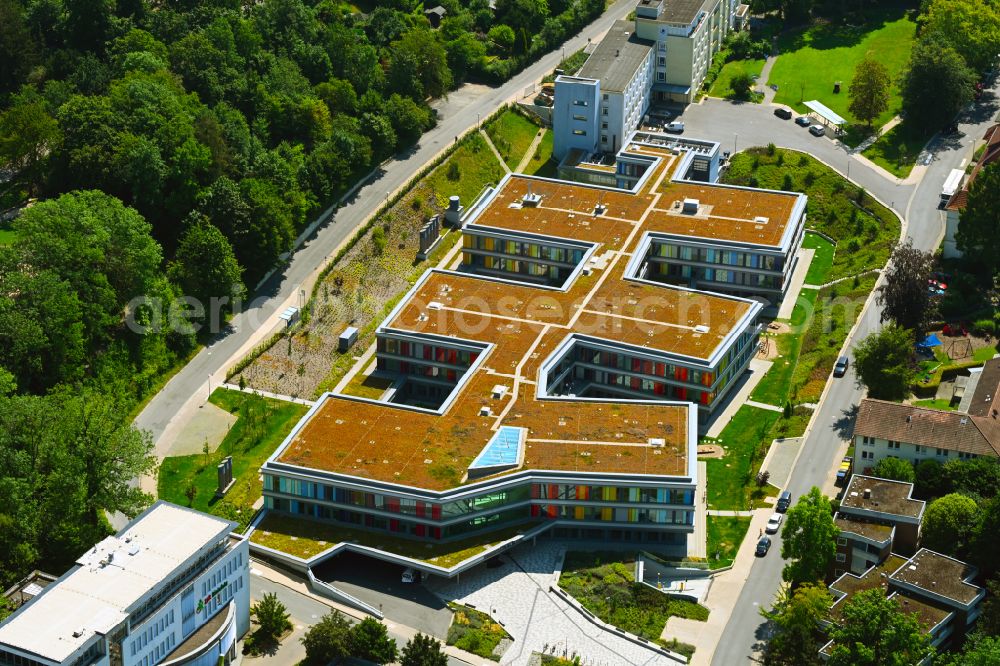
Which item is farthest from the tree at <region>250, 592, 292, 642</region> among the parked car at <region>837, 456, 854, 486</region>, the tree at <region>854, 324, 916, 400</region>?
the tree at <region>854, 324, 916, 400</region>

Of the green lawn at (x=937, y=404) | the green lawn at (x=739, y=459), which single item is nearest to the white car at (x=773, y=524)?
the green lawn at (x=739, y=459)

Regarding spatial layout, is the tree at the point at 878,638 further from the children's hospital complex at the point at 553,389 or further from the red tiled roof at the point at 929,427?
the red tiled roof at the point at 929,427

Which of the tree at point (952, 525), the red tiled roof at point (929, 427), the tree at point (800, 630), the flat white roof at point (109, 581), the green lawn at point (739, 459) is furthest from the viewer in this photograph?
the green lawn at point (739, 459)

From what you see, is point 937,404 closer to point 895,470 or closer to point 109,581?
point 895,470

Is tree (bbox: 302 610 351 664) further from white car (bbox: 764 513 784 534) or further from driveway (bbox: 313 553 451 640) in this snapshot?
white car (bbox: 764 513 784 534)

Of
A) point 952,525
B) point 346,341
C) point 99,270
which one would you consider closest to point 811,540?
point 952,525

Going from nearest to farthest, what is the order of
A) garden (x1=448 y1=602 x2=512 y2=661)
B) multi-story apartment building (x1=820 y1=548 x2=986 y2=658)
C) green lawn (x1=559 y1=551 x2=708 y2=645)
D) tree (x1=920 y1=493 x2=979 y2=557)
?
1. multi-story apartment building (x1=820 y1=548 x2=986 y2=658)
2. garden (x1=448 y1=602 x2=512 y2=661)
3. green lawn (x1=559 y1=551 x2=708 y2=645)
4. tree (x1=920 y1=493 x2=979 y2=557)
